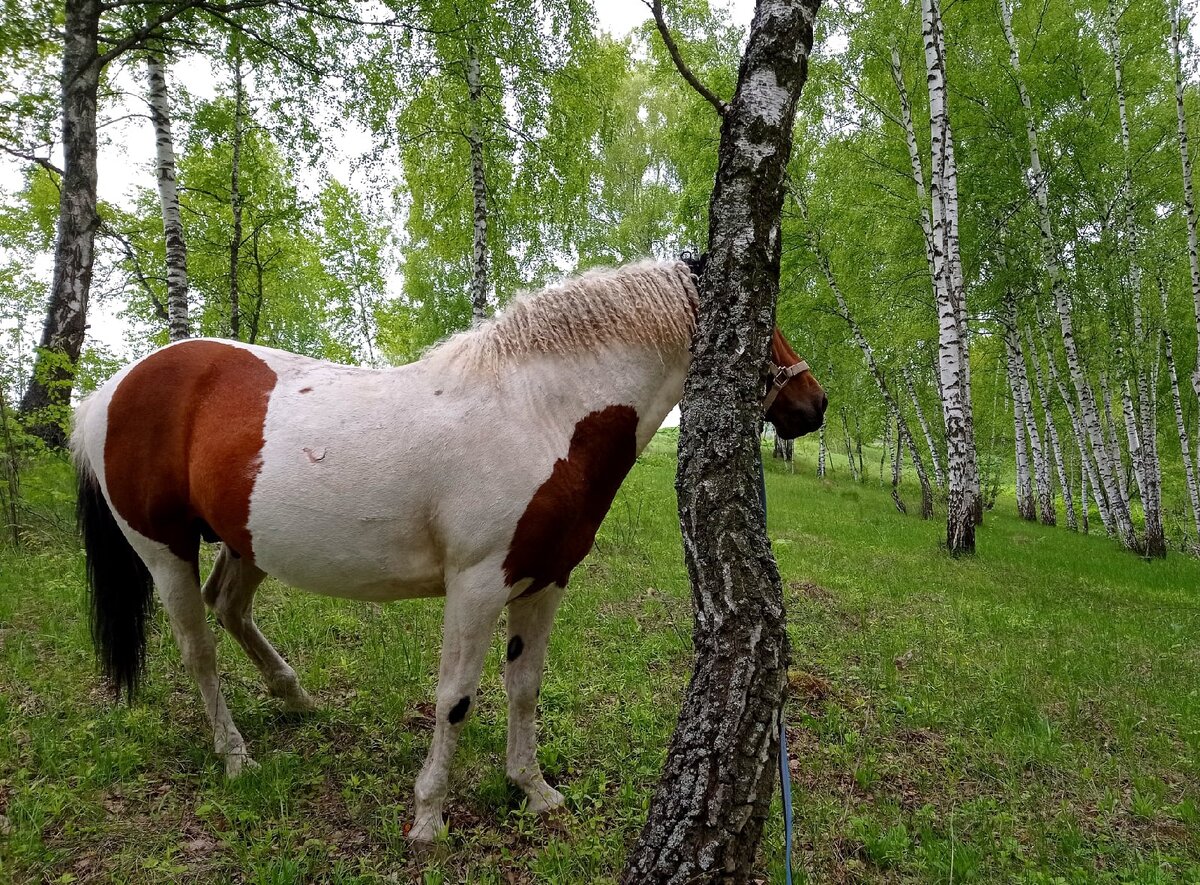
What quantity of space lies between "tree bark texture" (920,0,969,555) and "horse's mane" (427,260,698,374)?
8752mm

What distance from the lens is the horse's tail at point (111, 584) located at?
10.6ft

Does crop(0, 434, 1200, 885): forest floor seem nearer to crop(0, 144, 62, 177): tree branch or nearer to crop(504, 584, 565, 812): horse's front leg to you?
crop(504, 584, 565, 812): horse's front leg

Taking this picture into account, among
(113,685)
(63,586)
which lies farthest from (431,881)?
(63,586)

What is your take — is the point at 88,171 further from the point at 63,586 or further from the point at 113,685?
the point at 113,685

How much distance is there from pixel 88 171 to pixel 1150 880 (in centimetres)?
1051

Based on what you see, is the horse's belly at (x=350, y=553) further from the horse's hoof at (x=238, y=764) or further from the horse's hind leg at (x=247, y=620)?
the horse's hoof at (x=238, y=764)

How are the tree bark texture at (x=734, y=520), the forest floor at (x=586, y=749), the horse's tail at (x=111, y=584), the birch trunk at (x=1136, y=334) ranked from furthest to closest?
the birch trunk at (x=1136, y=334)
the horse's tail at (x=111, y=584)
the forest floor at (x=586, y=749)
the tree bark texture at (x=734, y=520)

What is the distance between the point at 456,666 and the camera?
2578 millimetres

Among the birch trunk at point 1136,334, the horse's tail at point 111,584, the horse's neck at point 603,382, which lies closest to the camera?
the horse's neck at point 603,382

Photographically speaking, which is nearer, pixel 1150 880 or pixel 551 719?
pixel 1150 880

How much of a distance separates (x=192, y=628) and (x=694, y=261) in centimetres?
310

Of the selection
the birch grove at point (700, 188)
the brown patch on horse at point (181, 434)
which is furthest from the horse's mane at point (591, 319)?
the birch grove at point (700, 188)

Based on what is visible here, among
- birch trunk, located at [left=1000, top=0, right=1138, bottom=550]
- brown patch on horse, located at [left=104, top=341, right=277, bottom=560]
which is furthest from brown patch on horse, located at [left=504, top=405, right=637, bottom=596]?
birch trunk, located at [left=1000, top=0, right=1138, bottom=550]

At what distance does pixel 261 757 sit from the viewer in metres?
3.09
